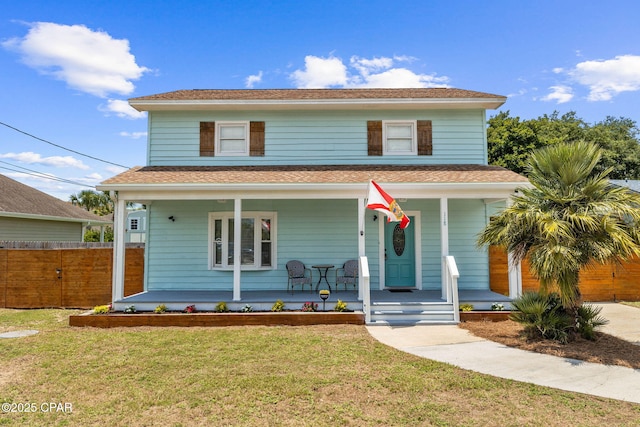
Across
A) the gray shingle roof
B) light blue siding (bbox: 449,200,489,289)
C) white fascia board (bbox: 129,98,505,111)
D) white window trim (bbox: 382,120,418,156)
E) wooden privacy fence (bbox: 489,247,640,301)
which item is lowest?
wooden privacy fence (bbox: 489,247,640,301)

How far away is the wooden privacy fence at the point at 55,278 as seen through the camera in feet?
33.6

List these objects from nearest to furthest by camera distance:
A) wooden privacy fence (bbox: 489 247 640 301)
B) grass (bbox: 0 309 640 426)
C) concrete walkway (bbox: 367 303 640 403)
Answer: grass (bbox: 0 309 640 426)
concrete walkway (bbox: 367 303 640 403)
wooden privacy fence (bbox: 489 247 640 301)

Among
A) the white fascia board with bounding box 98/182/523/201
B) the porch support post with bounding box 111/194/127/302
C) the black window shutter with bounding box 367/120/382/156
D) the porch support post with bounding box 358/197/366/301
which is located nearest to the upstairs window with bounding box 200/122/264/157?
the white fascia board with bounding box 98/182/523/201

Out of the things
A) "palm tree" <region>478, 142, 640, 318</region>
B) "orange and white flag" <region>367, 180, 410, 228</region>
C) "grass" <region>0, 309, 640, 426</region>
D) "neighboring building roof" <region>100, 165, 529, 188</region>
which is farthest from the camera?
"neighboring building roof" <region>100, 165, 529, 188</region>

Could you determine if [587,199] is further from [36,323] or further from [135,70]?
[135,70]

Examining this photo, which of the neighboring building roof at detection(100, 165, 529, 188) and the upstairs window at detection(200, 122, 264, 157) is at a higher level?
the upstairs window at detection(200, 122, 264, 157)

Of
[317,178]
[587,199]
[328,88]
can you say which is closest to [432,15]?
[328,88]

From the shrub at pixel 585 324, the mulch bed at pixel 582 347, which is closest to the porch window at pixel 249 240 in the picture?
the mulch bed at pixel 582 347

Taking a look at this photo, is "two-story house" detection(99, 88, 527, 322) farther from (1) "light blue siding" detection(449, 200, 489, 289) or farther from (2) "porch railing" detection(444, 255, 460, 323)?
(2) "porch railing" detection(444, 255, 460, 323)

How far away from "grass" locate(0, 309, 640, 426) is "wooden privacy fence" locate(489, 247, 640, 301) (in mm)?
5544

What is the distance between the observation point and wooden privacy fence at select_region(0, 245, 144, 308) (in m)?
10.2

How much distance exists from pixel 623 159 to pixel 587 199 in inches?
1235

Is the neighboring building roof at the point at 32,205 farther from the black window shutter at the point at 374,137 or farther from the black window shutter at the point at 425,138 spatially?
the black window shutter at the point at 425,138

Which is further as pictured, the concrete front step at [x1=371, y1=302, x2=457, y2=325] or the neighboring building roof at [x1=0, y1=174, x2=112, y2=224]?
the neighboring building roof at [x1=0, y1=174, x2=112, y2=224]
